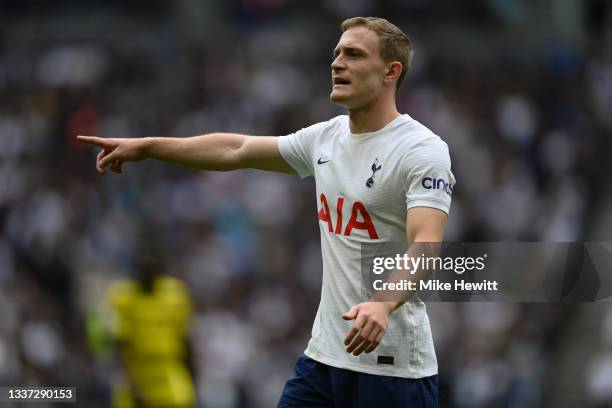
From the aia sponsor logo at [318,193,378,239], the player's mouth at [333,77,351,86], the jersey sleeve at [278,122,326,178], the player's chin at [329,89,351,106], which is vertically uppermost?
the player's mouth at [333,77,351,86]

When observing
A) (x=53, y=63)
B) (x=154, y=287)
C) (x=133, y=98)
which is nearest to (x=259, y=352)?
(x=154, y=287)

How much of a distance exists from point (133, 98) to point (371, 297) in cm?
1334

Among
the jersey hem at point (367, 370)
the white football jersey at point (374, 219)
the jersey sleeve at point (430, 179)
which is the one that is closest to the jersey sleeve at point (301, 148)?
the white football jersey at point (374, 219)

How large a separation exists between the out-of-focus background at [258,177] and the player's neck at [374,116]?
6.31 m

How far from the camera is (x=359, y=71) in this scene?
20.6 ft

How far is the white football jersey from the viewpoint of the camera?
6074 millimetres

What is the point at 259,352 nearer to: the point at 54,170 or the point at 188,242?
the point at 188,242

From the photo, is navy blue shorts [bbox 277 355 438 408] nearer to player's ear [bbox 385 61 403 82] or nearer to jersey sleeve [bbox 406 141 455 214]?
jersey sleeve [bbox 406 141 455 214]

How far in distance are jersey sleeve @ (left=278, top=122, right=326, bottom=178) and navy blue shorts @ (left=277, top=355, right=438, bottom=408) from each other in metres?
0.92

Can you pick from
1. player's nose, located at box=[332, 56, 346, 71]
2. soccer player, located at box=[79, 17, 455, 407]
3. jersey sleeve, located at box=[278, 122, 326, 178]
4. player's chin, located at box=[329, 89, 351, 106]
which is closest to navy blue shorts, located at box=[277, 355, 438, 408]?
soccer player, located at box=[79, 17, 455, 407]

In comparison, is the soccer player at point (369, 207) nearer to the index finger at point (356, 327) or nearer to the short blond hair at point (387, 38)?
the short blond hair at point (387, 38)

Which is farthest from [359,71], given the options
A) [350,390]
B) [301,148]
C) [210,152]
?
[350,390]

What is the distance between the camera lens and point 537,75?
18312mm

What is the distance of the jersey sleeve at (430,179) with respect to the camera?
592 cm
